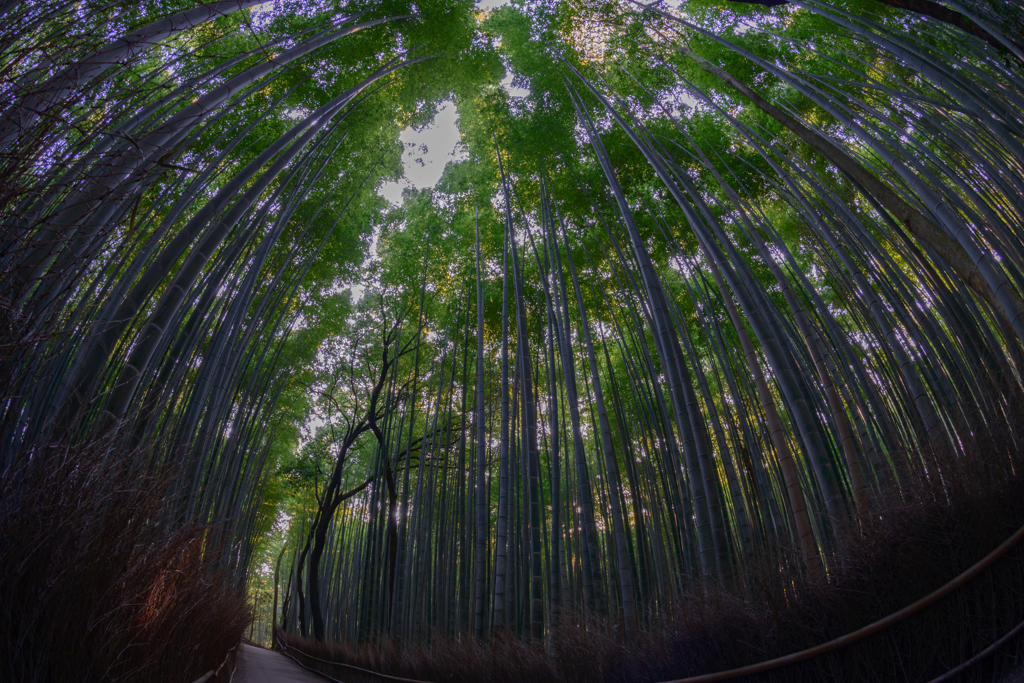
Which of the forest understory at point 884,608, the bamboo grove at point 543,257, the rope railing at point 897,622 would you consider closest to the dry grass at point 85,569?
the bamboo grove at point 543,257

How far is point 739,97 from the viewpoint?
436 centimetres

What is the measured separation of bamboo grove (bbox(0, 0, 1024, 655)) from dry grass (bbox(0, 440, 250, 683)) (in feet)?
0.48

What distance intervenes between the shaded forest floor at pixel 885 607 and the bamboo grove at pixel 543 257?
0.38 ft

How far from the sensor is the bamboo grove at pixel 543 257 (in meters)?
1.65

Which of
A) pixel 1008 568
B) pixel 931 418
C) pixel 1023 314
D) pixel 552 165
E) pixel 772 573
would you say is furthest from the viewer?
pixel 552 165

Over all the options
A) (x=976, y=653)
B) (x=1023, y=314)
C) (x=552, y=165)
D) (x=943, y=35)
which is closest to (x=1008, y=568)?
(x=976, y=653)

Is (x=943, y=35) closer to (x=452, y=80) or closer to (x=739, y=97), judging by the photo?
(x=739, y=97)

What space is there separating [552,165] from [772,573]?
13.4 feet

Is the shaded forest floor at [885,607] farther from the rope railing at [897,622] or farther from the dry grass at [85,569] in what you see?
the dry grass at [85,569]

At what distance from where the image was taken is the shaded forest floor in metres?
1.22

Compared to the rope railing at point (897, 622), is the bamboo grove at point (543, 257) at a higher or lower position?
higher

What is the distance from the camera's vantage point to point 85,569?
1257mm

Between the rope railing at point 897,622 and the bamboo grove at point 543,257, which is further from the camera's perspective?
the bamboo grove at point 543,257

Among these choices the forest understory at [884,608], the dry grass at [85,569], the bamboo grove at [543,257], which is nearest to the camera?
the dry grass at [85,569]
